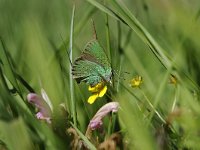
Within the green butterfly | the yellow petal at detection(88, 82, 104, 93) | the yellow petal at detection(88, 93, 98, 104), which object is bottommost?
the yellow petal at detection(88, 93, 98, 104)

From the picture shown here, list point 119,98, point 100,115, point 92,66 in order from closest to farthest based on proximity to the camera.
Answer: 1. point 119,98
2. point 100,115
3. point 92,66

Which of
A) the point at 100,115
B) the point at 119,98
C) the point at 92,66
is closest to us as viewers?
the point at 119,98

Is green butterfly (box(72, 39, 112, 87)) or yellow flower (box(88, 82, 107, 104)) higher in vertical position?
green butterfly (box(72, 39, 112, 87))

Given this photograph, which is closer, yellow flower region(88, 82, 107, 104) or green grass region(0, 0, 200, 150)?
green grass region(0, 0, 200, 150)

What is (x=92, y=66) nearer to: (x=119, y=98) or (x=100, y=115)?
(x=100, y=115)

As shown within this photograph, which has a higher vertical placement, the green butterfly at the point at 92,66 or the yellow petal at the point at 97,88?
the green butterfly at the point at 92,66

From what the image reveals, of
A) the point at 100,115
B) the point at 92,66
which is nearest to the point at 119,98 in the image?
the point at 100,115

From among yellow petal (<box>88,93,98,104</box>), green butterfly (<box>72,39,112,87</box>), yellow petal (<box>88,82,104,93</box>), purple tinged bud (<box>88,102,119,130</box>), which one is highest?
green butterfly (<box>72,39,112,87</box>)

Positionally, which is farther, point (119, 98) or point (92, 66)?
point (92, 66)
